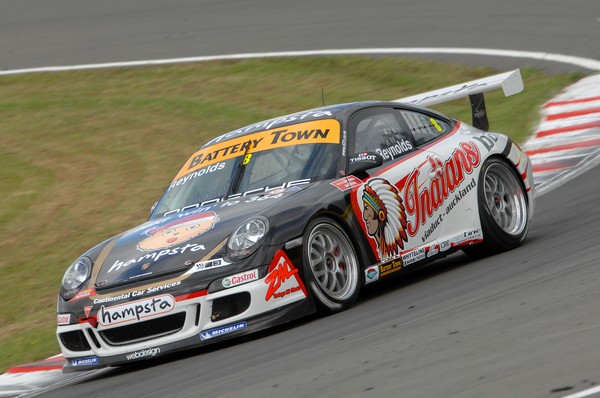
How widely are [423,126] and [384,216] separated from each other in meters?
1.28

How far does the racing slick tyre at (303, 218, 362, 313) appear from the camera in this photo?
7500 millimetres

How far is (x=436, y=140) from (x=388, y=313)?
221cm

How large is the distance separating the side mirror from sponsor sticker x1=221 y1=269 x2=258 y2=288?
1283 millimetres

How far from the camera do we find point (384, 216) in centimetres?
823

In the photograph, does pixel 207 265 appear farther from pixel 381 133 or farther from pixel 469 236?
pixel 469 236

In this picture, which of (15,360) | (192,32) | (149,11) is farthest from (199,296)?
(149,11)

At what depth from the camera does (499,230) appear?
9164 millimetres

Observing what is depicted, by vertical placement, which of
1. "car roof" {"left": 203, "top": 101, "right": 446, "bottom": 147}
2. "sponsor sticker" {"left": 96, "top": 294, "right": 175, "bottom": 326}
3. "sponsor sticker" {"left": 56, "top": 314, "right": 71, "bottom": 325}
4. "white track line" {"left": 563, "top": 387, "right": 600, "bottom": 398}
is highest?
"car roof" {"left": 203, "top": 101, "right": 446, "bottom": 147}

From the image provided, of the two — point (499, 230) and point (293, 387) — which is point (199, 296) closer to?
point (293, 387)

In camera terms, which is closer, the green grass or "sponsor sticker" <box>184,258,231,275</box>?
"sponsor sticker" <box>184,258,231,275</box>

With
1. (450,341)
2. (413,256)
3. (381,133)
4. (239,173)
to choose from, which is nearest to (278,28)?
(381,133)

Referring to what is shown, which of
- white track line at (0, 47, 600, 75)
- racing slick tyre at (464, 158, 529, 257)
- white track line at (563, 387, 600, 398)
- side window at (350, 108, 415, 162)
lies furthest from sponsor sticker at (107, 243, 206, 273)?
white track line at (0, 47, 600, 75)

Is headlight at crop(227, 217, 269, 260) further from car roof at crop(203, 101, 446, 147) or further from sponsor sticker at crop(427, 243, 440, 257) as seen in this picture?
sponsor sticker at crop(427, 243, 440, 257)

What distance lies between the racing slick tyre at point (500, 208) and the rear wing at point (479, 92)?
28.4 inches
